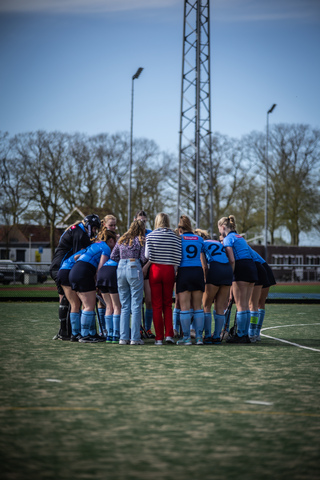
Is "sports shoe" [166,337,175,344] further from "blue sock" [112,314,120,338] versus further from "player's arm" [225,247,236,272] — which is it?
"player's arm" [225,247,236,272]

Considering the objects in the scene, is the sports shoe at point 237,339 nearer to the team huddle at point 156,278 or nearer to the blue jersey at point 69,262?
the team huddle at point 156,278

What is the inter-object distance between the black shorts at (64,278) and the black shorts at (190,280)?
164cm

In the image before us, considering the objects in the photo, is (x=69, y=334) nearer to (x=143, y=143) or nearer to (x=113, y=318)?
(x=113, y=318)

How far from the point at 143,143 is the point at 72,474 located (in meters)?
51.5

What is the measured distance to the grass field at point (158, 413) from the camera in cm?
384

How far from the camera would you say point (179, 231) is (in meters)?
9.70

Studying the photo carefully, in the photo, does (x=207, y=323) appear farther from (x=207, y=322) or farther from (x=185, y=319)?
A: (x=185, y=319)

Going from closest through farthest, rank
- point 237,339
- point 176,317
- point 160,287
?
point 160,287 < point 237,339 < point 176,317

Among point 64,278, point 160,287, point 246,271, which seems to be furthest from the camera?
point 246,271

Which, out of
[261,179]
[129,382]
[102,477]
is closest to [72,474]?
[102,477]

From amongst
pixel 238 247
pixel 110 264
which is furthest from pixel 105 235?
pixel 238 247

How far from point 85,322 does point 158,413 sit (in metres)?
4.77

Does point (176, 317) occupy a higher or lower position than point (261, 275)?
lower

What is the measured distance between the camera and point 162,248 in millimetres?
9281
